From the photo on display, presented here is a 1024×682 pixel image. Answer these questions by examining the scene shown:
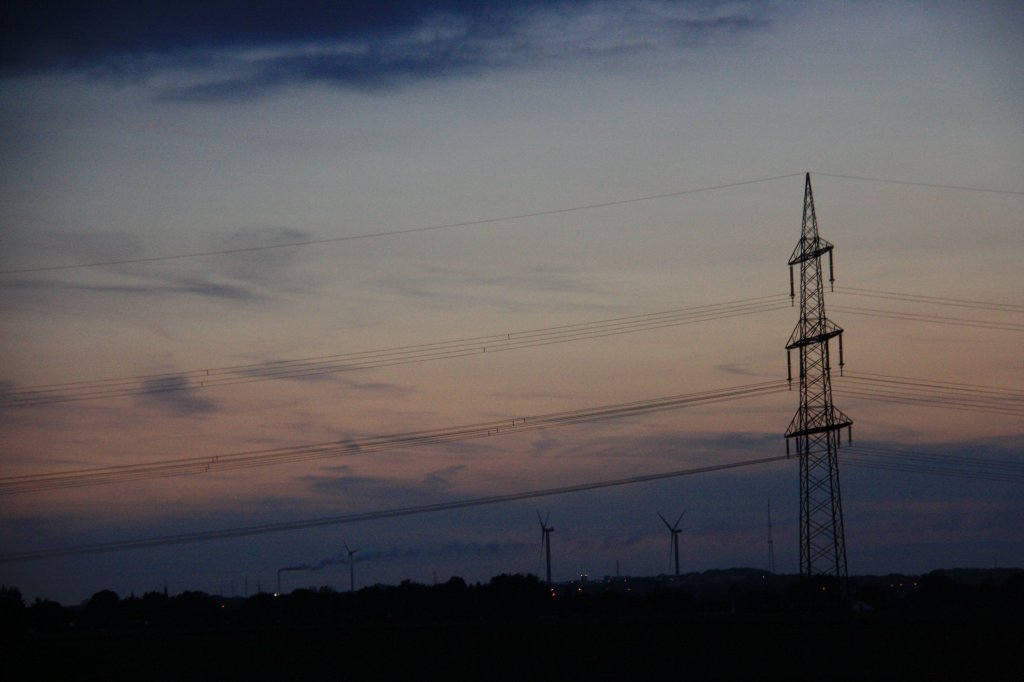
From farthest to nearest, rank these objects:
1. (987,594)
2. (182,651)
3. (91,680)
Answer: (987,594), (182,651), (91,680)

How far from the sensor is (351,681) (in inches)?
2640

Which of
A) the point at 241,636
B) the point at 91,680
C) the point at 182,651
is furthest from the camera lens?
the point at 241,636

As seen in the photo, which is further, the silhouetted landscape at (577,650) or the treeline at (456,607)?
the treeline at (456,607)

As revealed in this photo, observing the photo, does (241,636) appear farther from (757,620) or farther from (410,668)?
(757,620)

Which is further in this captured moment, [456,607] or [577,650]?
[456,607]


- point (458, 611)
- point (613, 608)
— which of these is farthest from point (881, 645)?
point (458, 611)

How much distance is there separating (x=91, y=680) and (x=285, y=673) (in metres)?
11.7

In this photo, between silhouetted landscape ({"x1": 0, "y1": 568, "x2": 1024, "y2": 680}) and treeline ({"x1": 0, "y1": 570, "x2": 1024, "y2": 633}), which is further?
treeline ({"x1": 0, "y1": 570, "x2": 1024, "y2": 633})

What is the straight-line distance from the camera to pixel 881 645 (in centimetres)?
8206

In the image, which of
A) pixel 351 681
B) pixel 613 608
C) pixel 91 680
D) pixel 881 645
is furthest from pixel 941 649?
pixel 613 608

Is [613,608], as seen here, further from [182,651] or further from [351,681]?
[351,681]

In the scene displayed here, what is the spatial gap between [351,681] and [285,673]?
315 inches

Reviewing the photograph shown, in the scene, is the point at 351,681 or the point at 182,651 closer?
→ the point at 351,681

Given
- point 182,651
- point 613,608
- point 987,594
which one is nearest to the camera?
point 182,651
